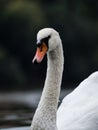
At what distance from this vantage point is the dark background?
34.9m

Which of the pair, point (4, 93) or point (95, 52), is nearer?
point (4, 93)

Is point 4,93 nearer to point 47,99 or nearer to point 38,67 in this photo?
point 38,67

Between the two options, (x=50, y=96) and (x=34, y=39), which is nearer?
(x=50, y=96)

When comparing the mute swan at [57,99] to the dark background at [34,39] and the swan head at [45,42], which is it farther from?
the dark background at [34,39]

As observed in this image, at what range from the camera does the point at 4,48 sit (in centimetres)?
3806

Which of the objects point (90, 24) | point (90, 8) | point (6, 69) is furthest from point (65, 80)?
point (90, 8)

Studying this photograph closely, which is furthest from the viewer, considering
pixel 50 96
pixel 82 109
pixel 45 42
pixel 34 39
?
pixel 34 39

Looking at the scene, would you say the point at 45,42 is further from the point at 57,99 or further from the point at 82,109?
the point at 82,109

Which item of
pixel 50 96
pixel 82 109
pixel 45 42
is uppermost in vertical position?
pixel 82 109

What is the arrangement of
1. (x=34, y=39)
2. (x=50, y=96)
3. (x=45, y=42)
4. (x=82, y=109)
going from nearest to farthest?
(x=45, y=42)
(x=50, y=96)
(x=82, y=109)
(x=34, y=39)

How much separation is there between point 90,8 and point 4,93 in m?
19.2

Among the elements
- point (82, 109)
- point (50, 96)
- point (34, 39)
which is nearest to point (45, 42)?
point (50, 96)

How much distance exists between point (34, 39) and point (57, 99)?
27.2m

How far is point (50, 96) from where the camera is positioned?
30.4ft
